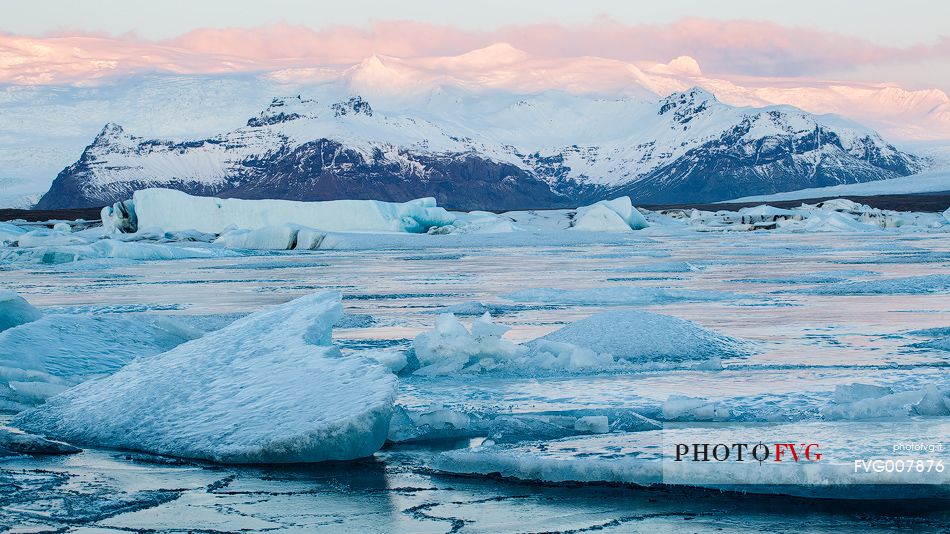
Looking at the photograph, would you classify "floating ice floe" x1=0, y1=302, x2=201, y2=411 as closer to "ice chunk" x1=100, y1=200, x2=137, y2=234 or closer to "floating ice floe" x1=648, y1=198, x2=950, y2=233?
"ice chunk" x1=100, y1=200, x2=137, y2=234

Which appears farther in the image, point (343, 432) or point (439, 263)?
point (439, 263)

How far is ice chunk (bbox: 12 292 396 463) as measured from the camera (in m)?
3.89

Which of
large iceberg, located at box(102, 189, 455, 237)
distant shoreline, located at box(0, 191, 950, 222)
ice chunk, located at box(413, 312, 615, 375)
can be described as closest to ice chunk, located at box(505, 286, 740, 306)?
ice chunk, located at box(413, 312, 615, 375)

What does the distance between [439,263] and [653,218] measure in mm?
38000

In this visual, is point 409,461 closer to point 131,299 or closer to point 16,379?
point 16,379

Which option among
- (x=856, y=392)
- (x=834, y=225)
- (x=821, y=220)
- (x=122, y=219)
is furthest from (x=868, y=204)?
(x=856, y=392)

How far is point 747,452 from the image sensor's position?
3.63m

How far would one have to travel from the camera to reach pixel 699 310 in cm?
911

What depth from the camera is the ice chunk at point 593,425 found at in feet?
13.8

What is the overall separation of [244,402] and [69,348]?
2.21 m

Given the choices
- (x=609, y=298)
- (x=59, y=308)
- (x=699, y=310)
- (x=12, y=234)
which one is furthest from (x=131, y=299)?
(x=12, y=234)

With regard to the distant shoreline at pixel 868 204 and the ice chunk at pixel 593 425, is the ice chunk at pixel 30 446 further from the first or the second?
the distant shoreline at pixel 868 204

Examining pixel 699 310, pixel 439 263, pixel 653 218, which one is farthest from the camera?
pixel 653 218

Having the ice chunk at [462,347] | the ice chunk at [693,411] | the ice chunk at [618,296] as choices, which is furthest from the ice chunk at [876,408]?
the ice chunk at [618,296]
